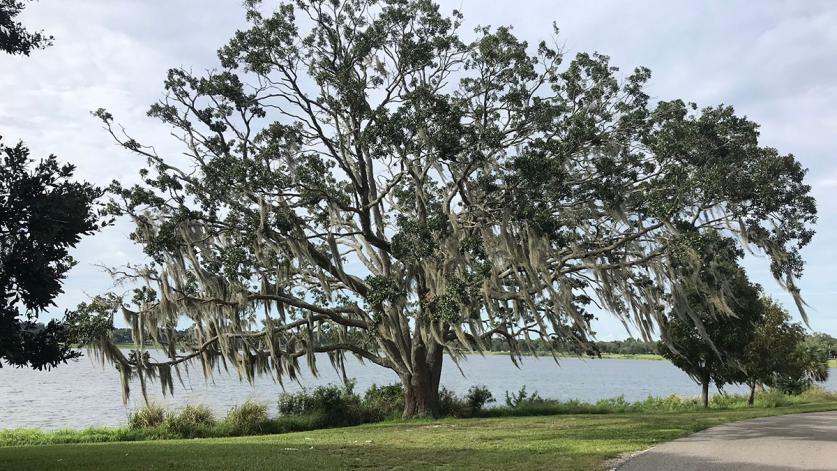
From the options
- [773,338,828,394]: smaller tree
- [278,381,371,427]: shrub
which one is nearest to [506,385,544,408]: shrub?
[278,381,371,427]: shrub

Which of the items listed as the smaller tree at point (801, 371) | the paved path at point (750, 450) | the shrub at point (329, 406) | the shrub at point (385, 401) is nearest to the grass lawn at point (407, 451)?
the paved path at point (750, 450)

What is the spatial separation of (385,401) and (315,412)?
98.9 inches

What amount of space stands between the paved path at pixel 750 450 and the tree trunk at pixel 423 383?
813cm

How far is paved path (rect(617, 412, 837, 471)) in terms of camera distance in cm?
873

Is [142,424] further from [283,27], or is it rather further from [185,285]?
[283,27]

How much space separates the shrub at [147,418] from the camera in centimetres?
1752

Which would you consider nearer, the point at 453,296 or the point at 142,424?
the point at 453,296

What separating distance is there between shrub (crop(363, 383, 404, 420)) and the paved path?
10.0m

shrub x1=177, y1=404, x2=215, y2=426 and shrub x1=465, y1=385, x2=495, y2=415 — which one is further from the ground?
shrub x1=177, y1=404, x2=215, y2=426

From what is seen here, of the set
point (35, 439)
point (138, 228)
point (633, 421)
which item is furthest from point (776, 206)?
point (35, 439)

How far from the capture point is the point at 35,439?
15672mm

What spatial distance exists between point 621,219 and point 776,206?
150 inches

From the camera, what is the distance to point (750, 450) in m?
10.0

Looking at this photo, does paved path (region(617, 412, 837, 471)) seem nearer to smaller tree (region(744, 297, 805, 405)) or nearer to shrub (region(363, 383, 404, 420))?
smaller tree (region(744, 297, 805, 405))
